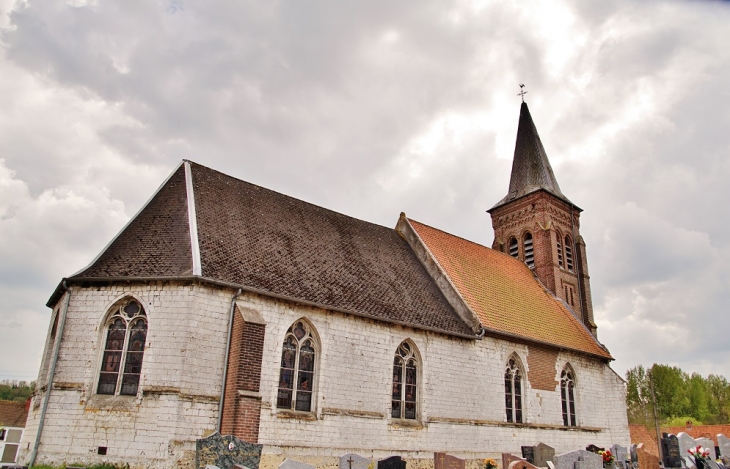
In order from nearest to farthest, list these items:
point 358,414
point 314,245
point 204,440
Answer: point 204,440 < point 358,414 < point 314,245

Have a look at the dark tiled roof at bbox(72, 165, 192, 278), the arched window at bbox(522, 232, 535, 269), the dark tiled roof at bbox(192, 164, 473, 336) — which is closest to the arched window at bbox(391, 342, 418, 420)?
the dark tiled roof at bbox(192, 164, 473, 336)

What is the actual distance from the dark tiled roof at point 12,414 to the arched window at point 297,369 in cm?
2269

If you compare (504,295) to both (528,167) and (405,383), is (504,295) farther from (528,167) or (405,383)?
(528,167)

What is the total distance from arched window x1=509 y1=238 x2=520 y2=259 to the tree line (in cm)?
2960

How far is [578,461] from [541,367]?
7749 millimetres

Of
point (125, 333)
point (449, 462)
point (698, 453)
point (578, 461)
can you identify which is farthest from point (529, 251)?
point (125, 333)

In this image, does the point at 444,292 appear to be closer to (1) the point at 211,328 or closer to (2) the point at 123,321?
(1) the point at 211,328

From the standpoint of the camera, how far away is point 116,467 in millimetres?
11922

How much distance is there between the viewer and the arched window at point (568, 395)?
2106cm

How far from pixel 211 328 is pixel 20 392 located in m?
54.2

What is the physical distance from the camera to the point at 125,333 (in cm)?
1347

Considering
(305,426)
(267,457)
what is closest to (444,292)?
(305,426)

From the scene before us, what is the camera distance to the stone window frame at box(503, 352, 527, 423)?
1879cm

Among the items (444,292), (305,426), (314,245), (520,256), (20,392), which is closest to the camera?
(305,426)
